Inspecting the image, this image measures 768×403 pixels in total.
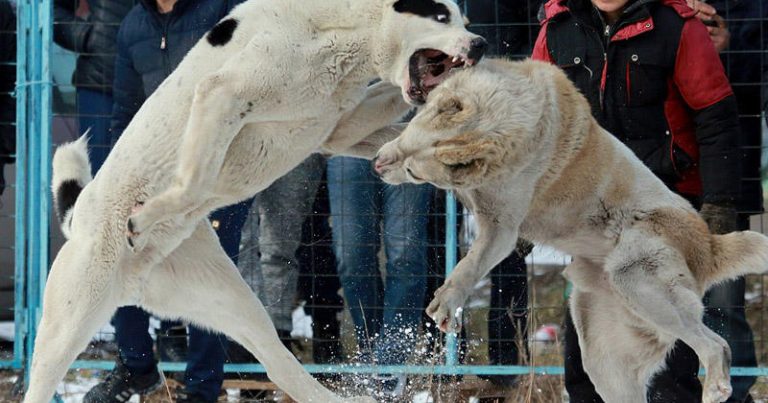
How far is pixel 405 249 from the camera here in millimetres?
6625

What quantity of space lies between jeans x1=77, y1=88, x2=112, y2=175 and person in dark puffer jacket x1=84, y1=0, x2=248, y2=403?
0.40m

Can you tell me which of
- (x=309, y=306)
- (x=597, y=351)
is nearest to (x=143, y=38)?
(x=309, y=306)

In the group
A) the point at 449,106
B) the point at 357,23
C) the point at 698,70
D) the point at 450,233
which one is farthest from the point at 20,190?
the point at 698,70

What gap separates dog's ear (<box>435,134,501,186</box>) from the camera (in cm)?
441

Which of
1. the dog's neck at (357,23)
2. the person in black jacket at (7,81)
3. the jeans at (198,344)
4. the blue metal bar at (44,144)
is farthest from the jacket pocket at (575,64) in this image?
the person in black jacket at (7,81)

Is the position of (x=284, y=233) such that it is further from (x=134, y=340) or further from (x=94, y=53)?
(x=94, y=53)

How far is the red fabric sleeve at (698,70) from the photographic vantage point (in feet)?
17.1

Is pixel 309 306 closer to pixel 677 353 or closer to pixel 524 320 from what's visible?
pixel 524 320

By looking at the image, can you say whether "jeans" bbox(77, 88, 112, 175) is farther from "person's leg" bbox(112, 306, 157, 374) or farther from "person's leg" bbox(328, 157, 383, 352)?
"person's leg" bbox(328, 157, 383, 352)

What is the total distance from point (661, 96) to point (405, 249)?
1.82 metres

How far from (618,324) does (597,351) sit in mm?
148

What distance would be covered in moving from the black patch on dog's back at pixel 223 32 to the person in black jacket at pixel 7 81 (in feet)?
8.82

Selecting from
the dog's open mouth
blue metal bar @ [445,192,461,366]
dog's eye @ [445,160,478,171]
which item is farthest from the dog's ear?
blue metal bar @ [445,192,461,366]

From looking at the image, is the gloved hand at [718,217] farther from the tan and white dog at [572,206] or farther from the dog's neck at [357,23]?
the dog's neck at [357,23]
